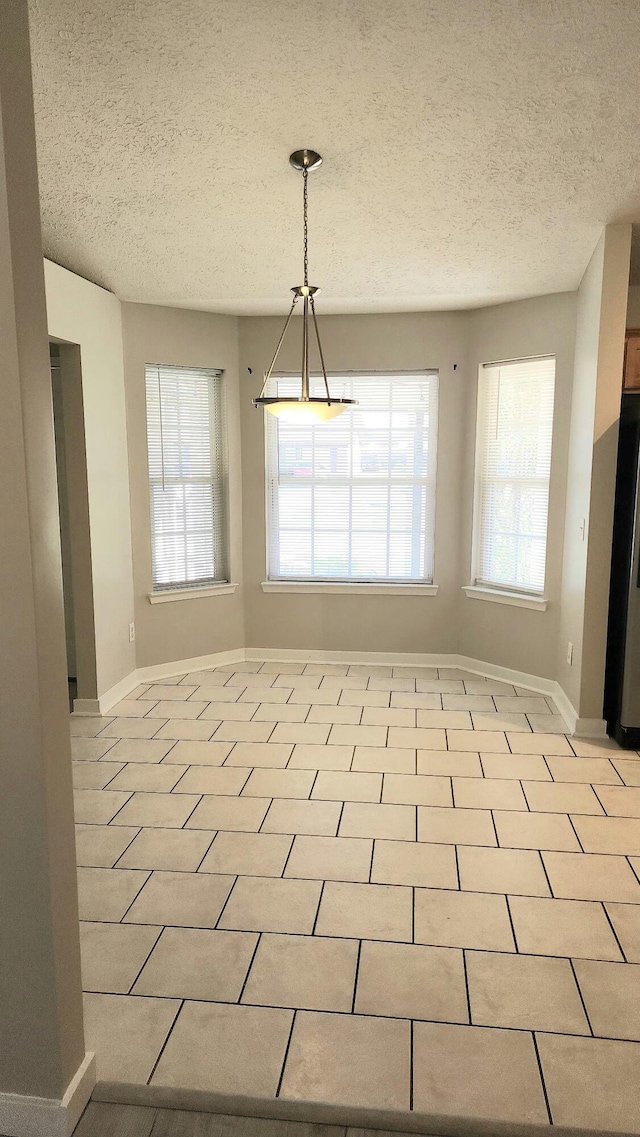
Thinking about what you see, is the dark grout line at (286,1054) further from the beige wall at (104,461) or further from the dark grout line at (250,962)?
the beige wall at (104,461)

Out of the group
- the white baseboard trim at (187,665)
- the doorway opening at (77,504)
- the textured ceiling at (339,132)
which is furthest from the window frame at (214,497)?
the textured ceiling at (339,132)

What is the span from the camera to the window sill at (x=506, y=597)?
16.1 feet

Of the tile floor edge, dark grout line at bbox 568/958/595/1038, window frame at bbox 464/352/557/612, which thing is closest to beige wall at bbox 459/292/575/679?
window frame at bbox 464/352/557/612

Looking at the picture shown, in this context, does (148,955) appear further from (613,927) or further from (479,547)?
(479,547)

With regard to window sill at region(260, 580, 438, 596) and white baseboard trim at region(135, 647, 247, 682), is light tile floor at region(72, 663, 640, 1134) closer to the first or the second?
white baseboard trim at region(135, 647, 247, 682)

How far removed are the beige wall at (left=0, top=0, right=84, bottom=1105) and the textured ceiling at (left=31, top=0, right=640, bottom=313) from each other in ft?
2.53

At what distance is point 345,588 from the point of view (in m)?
5.61

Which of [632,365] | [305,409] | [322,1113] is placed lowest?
[322,1113]

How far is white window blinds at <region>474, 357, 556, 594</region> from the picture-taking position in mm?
4898

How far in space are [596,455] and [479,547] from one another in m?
1.60

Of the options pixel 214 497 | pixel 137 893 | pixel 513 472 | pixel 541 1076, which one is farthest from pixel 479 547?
pixel 541 1076

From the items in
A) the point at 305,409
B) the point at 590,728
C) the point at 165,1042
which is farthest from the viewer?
the point at 590,728

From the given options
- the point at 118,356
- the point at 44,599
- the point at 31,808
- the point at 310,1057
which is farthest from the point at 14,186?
the point at 118,356

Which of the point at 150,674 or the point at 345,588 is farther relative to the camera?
the point at 345,588
